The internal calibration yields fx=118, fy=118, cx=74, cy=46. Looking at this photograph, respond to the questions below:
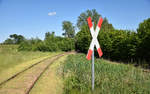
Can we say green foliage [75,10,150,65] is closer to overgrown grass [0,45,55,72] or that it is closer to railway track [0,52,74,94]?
railway track [0,52,74,94]

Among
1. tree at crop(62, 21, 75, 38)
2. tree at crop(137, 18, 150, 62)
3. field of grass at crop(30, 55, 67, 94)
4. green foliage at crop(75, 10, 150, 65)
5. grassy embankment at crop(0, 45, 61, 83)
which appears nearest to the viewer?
field of grass at crop(30, 55, 67, 94)

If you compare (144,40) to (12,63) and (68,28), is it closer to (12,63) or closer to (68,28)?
(12,63)

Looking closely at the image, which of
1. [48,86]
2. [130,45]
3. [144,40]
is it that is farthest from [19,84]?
[130,45]

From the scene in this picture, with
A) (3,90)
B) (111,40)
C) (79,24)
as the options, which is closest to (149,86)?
(3,90)

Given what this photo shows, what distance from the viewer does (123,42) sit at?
2106 centimetres

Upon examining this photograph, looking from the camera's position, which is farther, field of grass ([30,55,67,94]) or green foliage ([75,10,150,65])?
green foliage ([75,10,150,65])

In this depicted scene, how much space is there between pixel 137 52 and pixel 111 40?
27.9 ft

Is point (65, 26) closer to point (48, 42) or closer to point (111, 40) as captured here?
point (48, 42)

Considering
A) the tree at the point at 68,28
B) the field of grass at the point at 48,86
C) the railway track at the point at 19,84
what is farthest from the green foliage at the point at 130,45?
the tree at the point at 68,28

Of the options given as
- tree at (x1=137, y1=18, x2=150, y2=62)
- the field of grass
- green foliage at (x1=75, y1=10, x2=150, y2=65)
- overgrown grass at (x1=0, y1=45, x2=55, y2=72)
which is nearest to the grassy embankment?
overgrown grass at (x1=0, y1=45, x2=55, y2=72)

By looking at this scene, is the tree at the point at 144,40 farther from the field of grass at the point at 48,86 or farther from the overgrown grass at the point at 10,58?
the overgrown grass at the point at 10,58

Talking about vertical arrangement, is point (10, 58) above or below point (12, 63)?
above

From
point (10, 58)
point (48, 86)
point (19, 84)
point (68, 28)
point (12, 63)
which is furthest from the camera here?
point (68, 28)

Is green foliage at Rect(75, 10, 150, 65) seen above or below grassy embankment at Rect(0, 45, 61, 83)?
above
